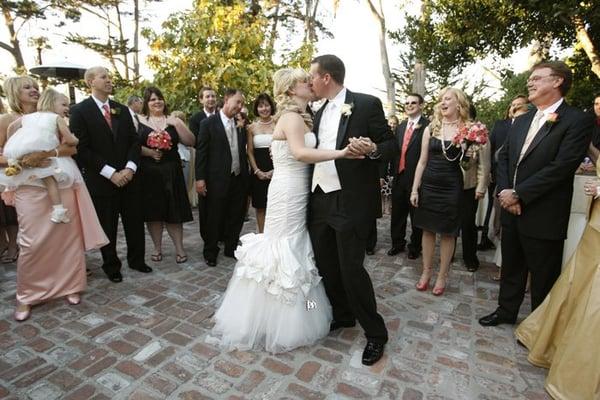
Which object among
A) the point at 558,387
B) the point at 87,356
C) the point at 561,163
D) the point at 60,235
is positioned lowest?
the point at 87,356

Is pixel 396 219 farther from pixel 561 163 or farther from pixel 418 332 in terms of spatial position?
pixel 561 163

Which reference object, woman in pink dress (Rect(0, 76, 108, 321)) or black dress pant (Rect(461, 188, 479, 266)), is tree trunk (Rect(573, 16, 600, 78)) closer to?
black dress pant (Rect(461, 188, 479, 266))

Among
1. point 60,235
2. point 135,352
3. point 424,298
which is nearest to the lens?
point 135,352

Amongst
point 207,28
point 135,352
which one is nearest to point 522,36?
point 207,28

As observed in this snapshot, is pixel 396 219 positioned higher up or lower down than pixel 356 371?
higher up

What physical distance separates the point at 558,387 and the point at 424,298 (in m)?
1.70

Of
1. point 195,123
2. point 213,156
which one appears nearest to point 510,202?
point 213,156

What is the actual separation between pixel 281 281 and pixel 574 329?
2.05 meters

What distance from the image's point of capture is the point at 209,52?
7746mm

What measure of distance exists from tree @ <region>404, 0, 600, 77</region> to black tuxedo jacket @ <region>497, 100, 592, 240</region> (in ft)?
11.6

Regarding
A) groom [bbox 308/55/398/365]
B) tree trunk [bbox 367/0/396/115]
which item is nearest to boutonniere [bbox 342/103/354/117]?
groom [bbox 308/55/398/365]

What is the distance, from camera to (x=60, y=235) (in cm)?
389

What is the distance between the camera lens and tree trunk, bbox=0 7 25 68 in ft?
58.9

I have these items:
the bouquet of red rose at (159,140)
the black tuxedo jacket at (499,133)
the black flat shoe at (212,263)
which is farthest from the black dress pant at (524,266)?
the bouquet of red rose at (159,140)
